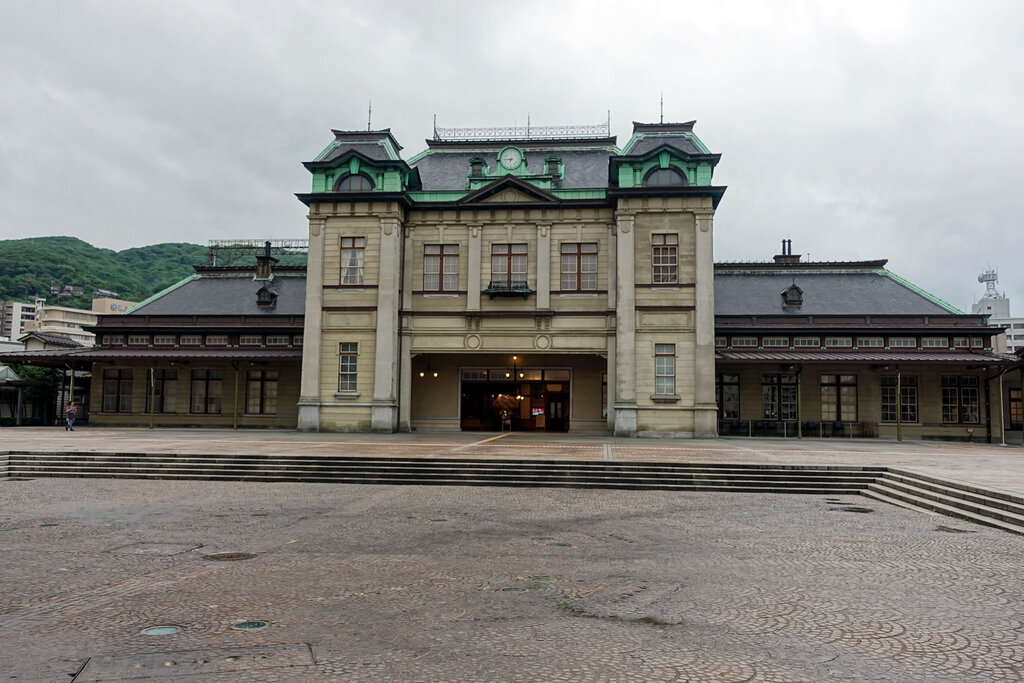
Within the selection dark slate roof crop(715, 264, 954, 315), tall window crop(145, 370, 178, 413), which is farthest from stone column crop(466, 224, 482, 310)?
tall window crop(145, 370, 178, 413)

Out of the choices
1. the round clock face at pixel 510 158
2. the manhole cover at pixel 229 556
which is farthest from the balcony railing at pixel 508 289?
the manhole cover at pixel 229 556

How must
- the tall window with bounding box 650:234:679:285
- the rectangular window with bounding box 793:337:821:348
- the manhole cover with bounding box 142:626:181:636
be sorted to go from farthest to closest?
1. the rectangular window with bounding box 793:337:821:348
2. the tall window with bounding box 650:234:679:285
3. the manhole cover with bounding box 142:626:181:636

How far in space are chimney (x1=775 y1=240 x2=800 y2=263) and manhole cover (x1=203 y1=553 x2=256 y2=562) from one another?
34.9 m

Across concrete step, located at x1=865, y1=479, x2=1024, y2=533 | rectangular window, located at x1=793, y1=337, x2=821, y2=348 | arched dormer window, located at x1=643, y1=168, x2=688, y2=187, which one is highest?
arched dormer window, located at x1=643, y1=168, x2=688, y2=187

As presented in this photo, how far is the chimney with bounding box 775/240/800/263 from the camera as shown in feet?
127

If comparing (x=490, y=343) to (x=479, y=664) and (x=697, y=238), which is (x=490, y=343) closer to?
(x=697, y=238)

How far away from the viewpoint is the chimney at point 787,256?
38594mm

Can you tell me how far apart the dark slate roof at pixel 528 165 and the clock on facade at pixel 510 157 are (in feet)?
1.59

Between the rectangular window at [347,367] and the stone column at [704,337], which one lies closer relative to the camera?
the stone column at [704,337]

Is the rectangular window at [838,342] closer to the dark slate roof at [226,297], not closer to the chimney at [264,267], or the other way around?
the dark slate roof at [226,297]

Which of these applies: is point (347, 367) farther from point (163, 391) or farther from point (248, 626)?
point (248, 626)

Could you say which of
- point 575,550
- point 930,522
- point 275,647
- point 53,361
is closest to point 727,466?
point 930,522

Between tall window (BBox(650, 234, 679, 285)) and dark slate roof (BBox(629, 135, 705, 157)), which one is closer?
tall window (BBox(650, 234, 679, 285))

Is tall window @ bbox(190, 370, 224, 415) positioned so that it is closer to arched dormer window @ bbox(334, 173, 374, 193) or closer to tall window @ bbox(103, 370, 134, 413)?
tall window @ bbox(103, 370, 134, 413)
